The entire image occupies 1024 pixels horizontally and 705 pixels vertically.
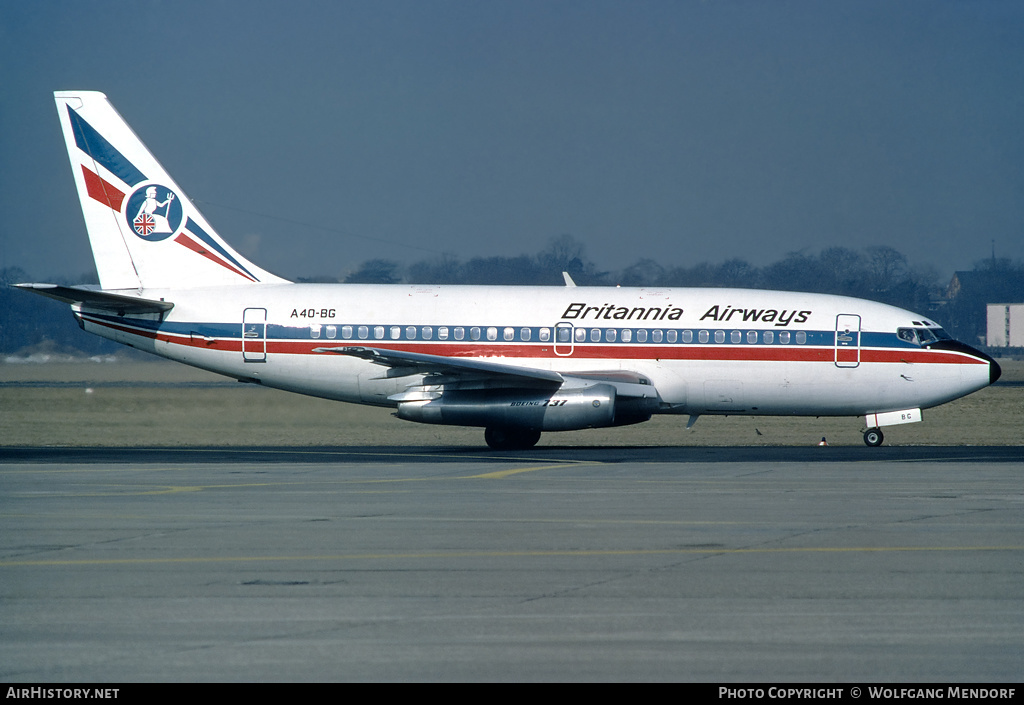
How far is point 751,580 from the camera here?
10469 millimetres

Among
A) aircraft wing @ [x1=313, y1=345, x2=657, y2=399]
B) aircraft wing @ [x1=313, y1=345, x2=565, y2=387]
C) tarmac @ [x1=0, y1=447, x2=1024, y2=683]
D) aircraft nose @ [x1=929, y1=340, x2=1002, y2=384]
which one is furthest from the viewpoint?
aircraft nose @ [x1=929, y1=340, x2=1002, y2=384]

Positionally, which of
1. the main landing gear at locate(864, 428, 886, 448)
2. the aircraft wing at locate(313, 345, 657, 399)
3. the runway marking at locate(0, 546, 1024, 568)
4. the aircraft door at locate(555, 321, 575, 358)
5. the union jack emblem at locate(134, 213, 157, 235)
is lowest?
the main landing gear at locate(864, 428, 886, 448)

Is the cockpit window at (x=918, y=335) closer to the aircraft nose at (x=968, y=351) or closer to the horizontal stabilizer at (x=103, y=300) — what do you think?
→ the aircraft nose at (x=968, y=351)

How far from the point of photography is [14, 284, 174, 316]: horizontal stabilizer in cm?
2761

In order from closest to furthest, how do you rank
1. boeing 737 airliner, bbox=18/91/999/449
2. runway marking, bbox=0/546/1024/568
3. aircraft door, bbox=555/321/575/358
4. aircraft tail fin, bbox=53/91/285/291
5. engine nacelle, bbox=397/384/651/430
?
1. runway marking, bbox=0/546/1024/568
2. engine nacelle, bbox=397/384/651/430
3. boeing 737 airliner, bbox=18/91/999/449
4. aircraft door, bbox=555/321/575/358
5. aircraft tail fin, bbox=53/91/285/291

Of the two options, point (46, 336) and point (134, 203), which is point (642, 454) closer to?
point (134, 203)

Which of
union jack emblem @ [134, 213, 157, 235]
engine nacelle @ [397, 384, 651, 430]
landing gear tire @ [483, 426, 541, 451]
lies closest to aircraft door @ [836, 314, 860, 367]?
engine nacelle @ [397, 384, 651, 430]

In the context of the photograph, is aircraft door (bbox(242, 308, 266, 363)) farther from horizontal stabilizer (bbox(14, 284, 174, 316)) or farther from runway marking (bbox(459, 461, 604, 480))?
runway marking (bbox(459, 461, 604, 480))

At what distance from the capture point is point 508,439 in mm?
28203

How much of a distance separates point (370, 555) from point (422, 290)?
17808mm

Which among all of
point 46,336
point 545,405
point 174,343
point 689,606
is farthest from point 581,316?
point 46,336

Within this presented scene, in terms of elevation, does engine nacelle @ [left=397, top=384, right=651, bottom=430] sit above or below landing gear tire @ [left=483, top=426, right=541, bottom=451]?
above

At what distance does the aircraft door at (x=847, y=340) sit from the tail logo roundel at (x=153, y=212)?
18.1 m

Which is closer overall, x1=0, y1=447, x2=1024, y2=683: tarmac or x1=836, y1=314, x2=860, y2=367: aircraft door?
x1=0, y1=447, x2=1024, y2=683: tarmac
